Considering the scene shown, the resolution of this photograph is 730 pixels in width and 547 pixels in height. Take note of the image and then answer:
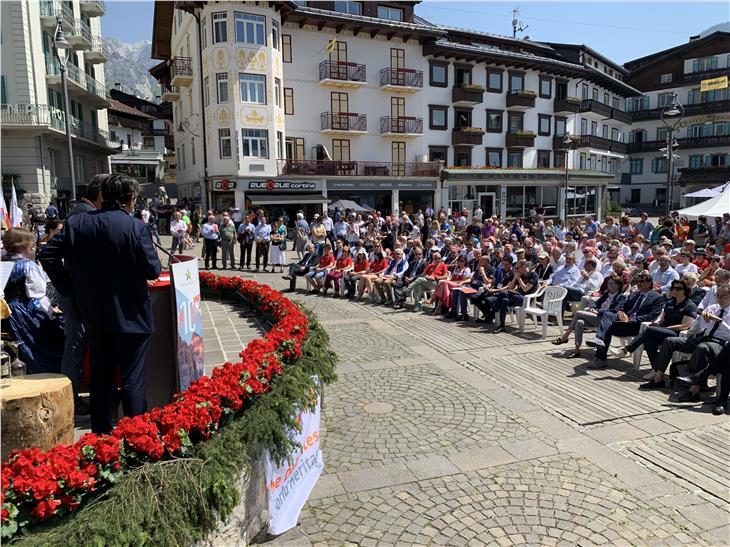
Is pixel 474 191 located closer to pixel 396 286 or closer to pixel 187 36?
pixel 187 36

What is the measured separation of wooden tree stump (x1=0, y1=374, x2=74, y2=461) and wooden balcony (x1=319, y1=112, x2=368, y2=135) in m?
32.3

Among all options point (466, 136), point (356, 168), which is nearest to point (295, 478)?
point (356, 168)

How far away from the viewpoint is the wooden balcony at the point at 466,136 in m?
39.6

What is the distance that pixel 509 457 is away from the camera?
5.14 meters

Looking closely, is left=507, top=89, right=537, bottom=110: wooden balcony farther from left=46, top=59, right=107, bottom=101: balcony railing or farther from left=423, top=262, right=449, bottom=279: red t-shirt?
left=423, top=262, right=449, bottom=279: red t-shirt

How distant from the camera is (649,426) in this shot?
19.1 ft

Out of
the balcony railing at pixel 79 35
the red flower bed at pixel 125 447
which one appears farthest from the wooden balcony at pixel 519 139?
the red flower bed at pixel 125 447

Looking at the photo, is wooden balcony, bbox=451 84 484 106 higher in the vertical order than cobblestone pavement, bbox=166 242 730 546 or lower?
higher

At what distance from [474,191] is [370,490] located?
38669mm

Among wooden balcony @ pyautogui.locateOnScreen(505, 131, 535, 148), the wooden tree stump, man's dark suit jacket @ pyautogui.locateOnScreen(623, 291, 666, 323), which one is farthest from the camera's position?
wooden balcony @ pyautogui.locateOnScreen(505, 131, 535, 148)

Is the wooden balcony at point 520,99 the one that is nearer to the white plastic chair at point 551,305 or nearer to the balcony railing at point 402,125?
the balcony railing at point 402,125

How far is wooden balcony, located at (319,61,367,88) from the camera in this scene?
33938 mm

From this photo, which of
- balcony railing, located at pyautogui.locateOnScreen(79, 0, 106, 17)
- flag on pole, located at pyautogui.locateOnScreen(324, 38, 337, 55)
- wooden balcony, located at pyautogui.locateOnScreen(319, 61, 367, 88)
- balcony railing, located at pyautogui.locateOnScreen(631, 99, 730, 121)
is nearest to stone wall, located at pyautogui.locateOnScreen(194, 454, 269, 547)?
flag on pole, located at pyautogui.locateOnScreen(324, 38, 337, 55)

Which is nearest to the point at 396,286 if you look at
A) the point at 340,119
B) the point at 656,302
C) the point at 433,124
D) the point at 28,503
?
the point at 656,302
